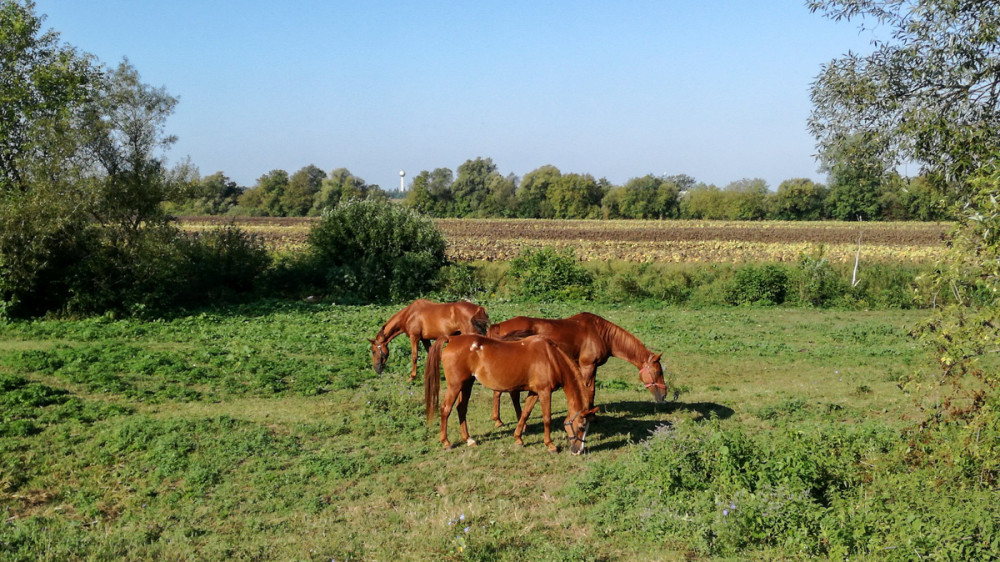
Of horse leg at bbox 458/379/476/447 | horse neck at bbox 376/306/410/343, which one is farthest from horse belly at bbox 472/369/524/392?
horse neck at bbox 376/306/410/343

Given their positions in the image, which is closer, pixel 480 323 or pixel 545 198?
pixel 480 323

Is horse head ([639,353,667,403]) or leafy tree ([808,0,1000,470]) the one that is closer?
leafy tree ([808,0,1000,470])

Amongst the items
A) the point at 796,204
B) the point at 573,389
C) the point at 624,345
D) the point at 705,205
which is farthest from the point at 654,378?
the point at 796,204

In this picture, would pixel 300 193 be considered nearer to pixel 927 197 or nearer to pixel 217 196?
pixel 217 196

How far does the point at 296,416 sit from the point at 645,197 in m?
93.7

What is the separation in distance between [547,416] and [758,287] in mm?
18189

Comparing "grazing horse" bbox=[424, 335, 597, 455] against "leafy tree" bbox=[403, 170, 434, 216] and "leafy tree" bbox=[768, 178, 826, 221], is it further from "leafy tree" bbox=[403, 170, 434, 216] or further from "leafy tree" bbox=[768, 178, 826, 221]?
"leafy tree" bbox=[768, 178, 826, 221]

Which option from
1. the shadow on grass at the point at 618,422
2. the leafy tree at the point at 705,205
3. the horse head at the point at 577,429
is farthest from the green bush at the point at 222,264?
the leafy tree at the point at 705,205

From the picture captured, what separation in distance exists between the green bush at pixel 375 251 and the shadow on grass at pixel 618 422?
1443 cm

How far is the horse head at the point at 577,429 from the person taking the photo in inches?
352

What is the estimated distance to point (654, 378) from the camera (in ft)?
34.5

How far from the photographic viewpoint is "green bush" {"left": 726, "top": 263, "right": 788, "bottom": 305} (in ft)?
82.9

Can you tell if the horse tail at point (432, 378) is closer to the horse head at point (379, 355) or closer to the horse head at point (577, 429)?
the horse head at point (577, 429)

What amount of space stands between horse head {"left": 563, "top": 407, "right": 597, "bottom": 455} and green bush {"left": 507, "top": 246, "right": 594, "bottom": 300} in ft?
53.5
